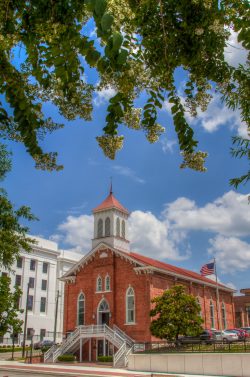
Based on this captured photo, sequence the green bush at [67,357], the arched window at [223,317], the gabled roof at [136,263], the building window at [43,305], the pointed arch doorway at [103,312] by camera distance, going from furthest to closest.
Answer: the building window at [43,305] → the arched window at [223,317] → the pointed arch doorway at [103,312] → the gabled roof at [136,263] → the green bush at [67,357]

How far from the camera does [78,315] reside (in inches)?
1809

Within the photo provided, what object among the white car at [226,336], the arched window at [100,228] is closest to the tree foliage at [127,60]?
the white car at [226,336]

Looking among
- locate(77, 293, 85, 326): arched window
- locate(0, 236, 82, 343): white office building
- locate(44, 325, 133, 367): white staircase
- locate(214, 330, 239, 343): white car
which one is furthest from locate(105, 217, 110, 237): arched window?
locate(0, 236, 82, 343): white office building

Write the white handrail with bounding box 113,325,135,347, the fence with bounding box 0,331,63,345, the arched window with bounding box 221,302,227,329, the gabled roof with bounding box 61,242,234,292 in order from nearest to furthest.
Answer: the white handrail with bounding box 113,325,135,347 → the gabled roof with bounding box 61,242,234,292 → the arched window with bounding box 221,302,227,329 → the fence with bounding box 0,331,63,345

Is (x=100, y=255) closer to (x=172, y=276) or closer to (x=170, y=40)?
(x=172, y=276)

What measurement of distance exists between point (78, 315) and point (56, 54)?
1805 inches

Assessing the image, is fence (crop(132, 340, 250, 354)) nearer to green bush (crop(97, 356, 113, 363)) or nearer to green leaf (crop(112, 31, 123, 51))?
green bush (crop(97, 356, 113, 363))

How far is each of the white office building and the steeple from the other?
56.2 feet

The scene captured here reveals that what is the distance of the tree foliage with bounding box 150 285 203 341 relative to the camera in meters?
34.7

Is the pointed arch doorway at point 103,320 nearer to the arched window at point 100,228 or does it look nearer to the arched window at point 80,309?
the arched window at point 80,309

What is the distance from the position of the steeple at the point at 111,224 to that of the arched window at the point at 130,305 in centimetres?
556

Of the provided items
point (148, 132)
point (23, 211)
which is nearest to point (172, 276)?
point (23, 211)

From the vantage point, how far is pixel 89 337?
132ft

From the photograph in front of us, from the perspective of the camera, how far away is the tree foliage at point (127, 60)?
2982 mm
